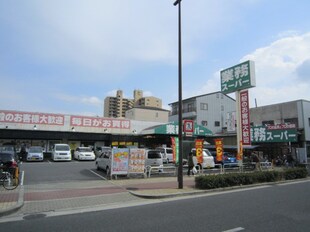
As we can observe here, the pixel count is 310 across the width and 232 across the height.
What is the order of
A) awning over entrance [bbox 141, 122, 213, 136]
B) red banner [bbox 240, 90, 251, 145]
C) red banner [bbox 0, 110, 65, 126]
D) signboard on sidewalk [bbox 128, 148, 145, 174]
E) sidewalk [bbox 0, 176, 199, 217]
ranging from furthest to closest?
awning over entrance [bbox 141, 122, 213, 136] < red banner [bbox 0, 110, 65, 126] < red banner [bbox 240, 90, 251, 145] < signboard on sidewalk [bbox 128, 148, 145, 174] < sidewalk [bbox 0, 176, 199, 217]

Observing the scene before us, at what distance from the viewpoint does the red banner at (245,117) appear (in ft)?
60.8

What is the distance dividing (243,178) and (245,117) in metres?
6.83

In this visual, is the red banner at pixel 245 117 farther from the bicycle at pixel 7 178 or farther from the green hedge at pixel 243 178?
the bicycle at pixel 7 178

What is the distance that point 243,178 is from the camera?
43.1ft

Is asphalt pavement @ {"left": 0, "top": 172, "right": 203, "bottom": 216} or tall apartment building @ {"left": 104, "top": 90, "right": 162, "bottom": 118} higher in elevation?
tall apartment building @ {"left": 104, "top": 90, "right": 162, "bottom": 118}

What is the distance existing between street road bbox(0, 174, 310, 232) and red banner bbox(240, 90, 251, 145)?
31.0 ft

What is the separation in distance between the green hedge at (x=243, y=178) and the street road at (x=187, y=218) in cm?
236

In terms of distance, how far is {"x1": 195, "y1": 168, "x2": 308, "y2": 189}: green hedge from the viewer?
464 inches

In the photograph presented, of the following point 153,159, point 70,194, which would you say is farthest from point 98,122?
point 70,194

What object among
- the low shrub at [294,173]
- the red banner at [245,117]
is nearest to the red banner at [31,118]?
the red banner at [245,117]

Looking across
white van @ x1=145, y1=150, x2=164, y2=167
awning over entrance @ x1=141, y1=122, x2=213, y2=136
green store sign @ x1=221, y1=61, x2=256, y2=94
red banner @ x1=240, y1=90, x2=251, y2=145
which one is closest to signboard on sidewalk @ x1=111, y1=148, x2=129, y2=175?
white van @ x1=145, y1=150, x2=164, y2=167

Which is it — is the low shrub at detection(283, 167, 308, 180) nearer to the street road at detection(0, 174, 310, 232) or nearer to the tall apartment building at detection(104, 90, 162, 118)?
the street road at detection(0, 174, 310, 232)

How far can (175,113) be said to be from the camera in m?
49.4

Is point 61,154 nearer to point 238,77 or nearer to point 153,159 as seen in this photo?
point 153,159
